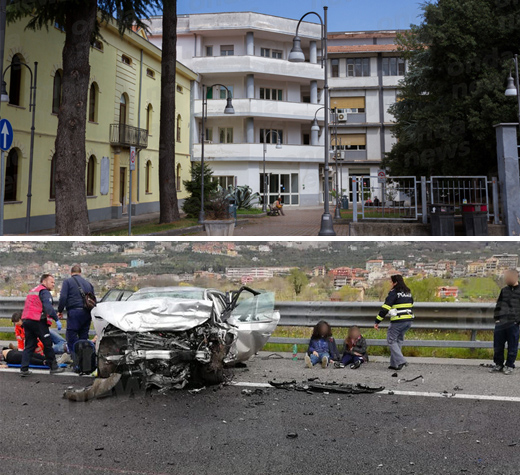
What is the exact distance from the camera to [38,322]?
26.4 feet

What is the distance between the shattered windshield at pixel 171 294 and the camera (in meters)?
7.96

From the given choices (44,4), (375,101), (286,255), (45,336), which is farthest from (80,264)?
(375,101)

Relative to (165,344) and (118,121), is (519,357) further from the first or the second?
(118,121)

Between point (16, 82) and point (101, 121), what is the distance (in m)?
7.96

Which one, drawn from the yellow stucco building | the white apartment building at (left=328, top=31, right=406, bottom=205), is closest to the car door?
the yellow stucco building

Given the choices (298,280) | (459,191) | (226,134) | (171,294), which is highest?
(226,134)

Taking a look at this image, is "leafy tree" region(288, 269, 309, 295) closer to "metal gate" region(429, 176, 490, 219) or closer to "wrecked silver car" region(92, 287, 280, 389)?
"wrecked silver car" region(92, 287, 280, 389)

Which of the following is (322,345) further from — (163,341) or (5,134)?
(5,134)

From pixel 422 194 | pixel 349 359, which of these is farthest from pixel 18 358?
pixel 422 194

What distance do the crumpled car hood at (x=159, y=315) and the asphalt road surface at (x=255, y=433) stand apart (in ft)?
2.62

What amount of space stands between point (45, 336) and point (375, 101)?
62186mm

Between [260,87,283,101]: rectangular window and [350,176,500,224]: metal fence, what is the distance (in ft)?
104

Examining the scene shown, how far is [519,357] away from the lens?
8734mm

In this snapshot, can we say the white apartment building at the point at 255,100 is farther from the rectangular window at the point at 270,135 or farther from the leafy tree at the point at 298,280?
the leafy tree at the point at 298,280
